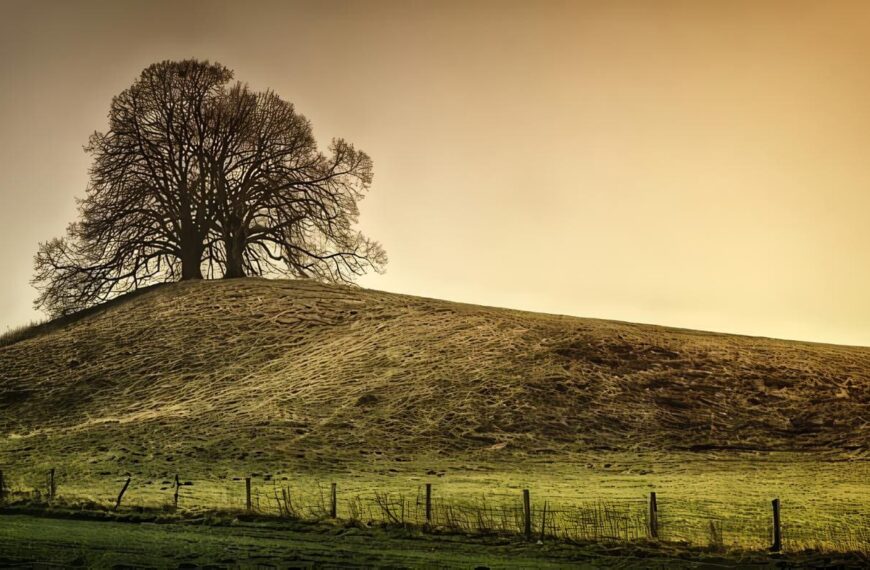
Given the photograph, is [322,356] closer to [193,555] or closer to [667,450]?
[667,450]

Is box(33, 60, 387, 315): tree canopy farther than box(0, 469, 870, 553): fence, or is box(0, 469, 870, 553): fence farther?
box(33, 60, 387, 315): tree canopy

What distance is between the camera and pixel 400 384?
1892 inches

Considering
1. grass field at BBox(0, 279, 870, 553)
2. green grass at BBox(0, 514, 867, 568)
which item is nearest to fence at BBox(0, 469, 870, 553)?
grass field at BBox(0, 279, 870, 553)

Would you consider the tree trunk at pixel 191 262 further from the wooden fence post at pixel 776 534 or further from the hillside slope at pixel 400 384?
the wooden fence post at pixel 776 534

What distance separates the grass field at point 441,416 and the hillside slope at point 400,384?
6.0 inches

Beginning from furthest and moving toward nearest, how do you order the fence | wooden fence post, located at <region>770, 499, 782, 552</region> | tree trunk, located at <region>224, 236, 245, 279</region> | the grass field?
tree trunk, located at <region>224, 236, 245, 279</region>
the grass field
the fence
wooden fence post, located at <region>770, 499, 782, 552</region>

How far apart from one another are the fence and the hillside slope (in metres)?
7.26

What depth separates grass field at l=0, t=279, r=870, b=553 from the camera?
29.8 metres

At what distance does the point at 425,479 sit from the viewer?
1378 inches

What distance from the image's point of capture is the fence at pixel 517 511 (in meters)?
24.0

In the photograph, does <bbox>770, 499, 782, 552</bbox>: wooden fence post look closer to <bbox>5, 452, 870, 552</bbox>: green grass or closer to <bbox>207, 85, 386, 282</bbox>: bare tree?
<bbox>5, 452, 870, 552</bbox>: green grass

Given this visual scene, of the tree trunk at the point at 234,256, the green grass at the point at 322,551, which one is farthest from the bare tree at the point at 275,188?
the green grass at the point at 322,551

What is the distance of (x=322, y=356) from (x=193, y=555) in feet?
104

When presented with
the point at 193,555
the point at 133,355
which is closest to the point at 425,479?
the point at 193,555
